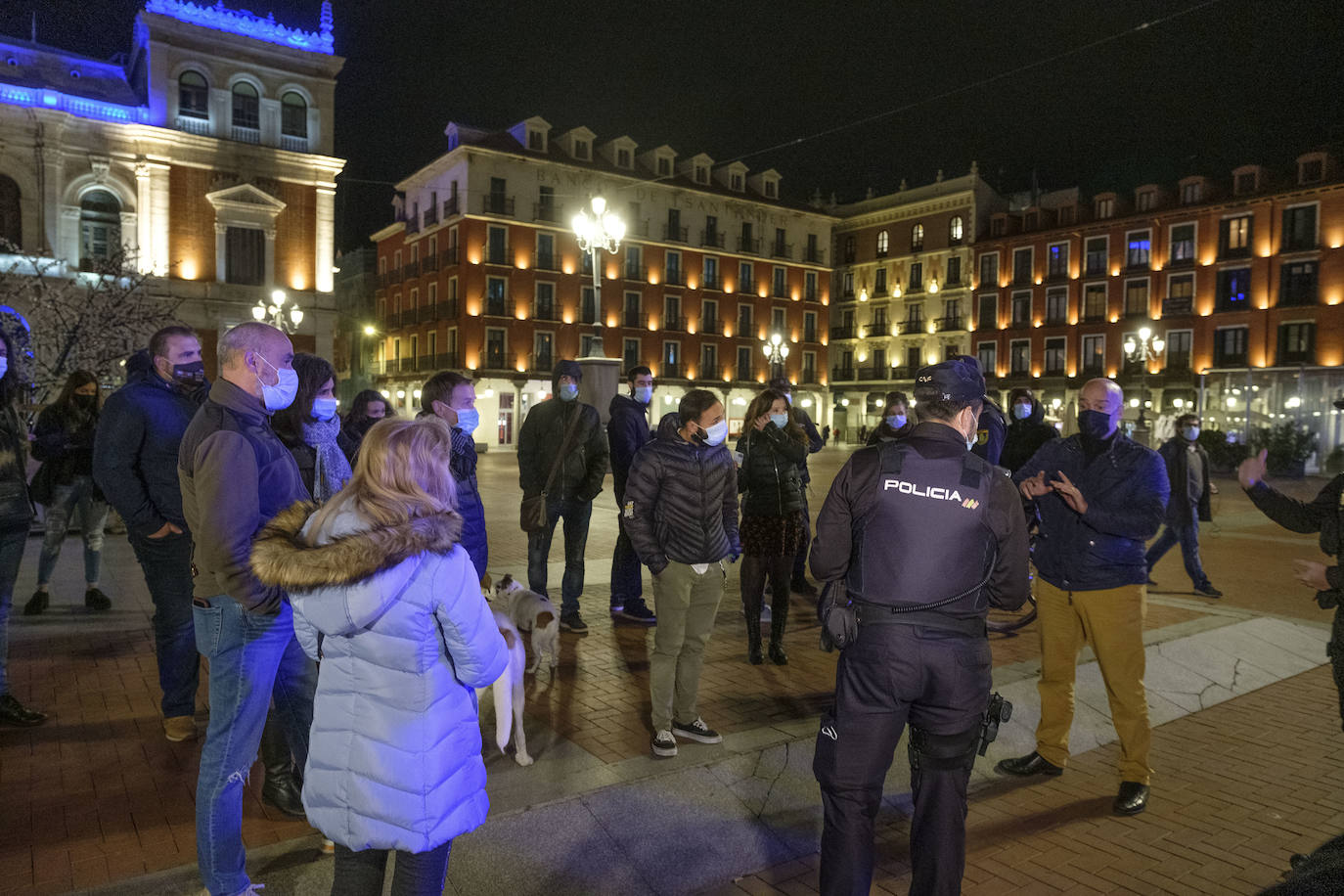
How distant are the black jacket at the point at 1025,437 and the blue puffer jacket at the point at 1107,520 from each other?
365cm

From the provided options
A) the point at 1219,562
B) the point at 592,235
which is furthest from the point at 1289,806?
the point at 592,235

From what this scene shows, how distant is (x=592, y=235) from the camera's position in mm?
14547

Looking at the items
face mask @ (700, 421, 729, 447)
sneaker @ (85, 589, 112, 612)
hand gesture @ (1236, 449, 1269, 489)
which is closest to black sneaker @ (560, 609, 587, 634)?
face mask @ (700, 421, 729, 447)

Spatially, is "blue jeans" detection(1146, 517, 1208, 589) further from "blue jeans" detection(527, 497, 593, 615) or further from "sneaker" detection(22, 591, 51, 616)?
"sneaker" detection(22, 591, 51, 616)

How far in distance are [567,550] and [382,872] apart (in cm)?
465

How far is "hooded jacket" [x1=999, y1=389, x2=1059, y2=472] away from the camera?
8.17m

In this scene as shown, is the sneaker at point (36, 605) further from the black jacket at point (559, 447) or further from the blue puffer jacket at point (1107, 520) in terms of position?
the blue puffer jacket at point (1107, 520)

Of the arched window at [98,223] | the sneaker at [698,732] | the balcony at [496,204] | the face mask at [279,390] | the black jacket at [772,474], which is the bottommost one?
the sneaker at [698,732]

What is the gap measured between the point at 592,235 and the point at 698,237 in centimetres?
3839

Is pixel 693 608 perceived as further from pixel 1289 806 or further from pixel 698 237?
pixel 698 237

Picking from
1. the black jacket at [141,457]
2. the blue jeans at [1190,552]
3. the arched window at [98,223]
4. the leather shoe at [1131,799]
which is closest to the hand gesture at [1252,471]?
the leather shoe at [1131,799]

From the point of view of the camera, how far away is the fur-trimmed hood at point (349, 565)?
7.36 ft

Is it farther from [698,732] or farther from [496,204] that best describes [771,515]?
[496,204]

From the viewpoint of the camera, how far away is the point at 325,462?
4289mm
